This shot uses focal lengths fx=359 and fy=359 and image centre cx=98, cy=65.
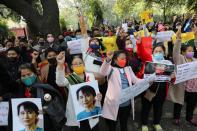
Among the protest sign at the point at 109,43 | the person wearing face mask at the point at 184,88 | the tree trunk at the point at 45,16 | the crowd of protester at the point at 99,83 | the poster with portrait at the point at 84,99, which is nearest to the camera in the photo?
the crowd of protester at the point at 99,83

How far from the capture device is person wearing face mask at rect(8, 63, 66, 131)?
488cm

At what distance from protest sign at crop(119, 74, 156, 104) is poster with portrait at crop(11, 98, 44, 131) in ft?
4.65

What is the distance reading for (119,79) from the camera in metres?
5.72

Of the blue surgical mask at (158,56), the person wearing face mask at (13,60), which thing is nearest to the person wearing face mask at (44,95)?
the person wearing face mask at (13,60)

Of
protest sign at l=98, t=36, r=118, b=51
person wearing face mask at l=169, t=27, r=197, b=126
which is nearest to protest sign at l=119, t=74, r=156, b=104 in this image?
person wearing face mask at l=169, t=27, r=197, b=126

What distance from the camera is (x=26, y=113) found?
473 cm

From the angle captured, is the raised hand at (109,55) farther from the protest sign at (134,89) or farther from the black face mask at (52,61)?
the black face mask at (52,61)

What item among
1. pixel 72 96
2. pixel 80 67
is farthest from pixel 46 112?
pixel 80 67

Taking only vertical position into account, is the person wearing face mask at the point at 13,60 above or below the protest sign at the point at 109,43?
below

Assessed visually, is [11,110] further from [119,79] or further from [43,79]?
[119,79]

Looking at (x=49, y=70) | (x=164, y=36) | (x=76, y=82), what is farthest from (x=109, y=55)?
(x=164, y=36)

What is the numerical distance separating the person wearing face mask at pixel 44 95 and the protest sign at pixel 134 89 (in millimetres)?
1045

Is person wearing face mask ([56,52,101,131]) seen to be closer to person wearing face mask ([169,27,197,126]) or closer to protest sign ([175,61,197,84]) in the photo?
protest sign ([175,61,197,84])

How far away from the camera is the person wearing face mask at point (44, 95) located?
16.0 feet
